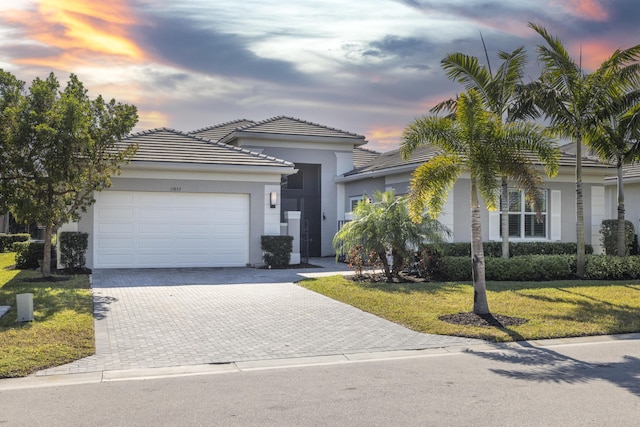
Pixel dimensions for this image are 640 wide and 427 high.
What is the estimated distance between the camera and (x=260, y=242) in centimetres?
1903

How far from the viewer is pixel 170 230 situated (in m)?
18.2

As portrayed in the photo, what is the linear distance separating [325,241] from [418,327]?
15.1m

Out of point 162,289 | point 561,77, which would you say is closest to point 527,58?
point 561,77

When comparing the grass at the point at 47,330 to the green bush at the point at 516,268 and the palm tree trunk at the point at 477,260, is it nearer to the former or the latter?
the palm tree trunk at the point at 477,260

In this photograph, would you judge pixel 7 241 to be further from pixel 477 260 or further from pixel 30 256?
pixel 477 260

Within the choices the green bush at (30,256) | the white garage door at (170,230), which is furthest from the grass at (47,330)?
the green bush at (30,256)

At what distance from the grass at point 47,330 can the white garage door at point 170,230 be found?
381cm

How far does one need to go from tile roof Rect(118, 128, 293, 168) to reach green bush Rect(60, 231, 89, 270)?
273cm

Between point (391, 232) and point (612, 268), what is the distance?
667 centimetres

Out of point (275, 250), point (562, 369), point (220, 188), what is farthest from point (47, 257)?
point (562, 369)

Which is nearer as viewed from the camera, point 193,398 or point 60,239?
point 193,398

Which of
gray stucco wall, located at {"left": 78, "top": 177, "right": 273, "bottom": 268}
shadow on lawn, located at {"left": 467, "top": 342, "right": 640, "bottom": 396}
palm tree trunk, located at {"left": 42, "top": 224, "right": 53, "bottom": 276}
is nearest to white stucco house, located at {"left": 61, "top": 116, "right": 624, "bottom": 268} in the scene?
gray stucco wall, located at {"left": 78, "top": 177, "right": 273, "bottom": 268}

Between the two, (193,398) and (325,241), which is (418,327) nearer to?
(193,398)

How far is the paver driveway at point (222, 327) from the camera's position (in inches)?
316
